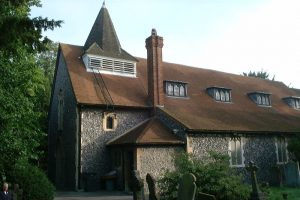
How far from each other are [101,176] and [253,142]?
9.99 m

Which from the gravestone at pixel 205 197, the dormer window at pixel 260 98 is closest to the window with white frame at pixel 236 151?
the dormer window at pixel 260 98

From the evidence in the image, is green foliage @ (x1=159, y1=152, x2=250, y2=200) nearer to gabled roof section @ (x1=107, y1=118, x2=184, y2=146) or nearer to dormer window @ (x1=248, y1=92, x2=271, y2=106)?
gabled roof section @ (x1=107, y1=118, x2=184, y2=146)

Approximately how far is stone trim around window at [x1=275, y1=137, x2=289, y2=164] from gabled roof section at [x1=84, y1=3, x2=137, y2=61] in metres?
11.6

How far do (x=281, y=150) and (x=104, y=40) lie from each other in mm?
14616

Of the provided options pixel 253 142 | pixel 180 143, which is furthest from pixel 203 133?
pixel 253 142

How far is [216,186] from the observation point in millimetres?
13633

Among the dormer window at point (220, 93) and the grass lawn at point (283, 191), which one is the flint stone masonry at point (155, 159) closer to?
the grass lawn at point (283, 191)

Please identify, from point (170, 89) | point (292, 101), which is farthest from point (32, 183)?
point (292, 101)

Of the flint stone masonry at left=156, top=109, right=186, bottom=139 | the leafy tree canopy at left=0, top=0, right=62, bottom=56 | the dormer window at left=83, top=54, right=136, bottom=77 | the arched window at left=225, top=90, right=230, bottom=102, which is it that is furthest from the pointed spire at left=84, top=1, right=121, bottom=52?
the leafy tree canopy at left=0, top=0, right=62, bottom=56

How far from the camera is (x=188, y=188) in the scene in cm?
973

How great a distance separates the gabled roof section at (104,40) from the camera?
26234 mm

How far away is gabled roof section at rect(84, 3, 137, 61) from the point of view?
26234 mm

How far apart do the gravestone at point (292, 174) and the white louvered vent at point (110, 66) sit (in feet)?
39.5

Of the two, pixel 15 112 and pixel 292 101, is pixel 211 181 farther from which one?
pixel 292 101
